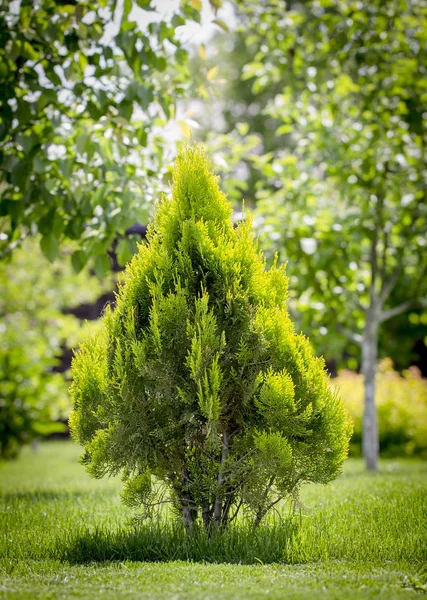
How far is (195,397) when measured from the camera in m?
3.80

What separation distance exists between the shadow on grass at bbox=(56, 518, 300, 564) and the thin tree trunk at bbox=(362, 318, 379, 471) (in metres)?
5.40

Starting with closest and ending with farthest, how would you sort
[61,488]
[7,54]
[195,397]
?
[195,397] → [7,54] → [61,488]

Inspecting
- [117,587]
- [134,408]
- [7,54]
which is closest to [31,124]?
[7,54]

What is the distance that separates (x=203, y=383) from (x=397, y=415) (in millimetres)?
9751

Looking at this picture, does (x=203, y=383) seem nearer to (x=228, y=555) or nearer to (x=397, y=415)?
(x=228, y=555)

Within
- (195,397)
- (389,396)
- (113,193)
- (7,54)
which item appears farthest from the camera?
(389,396)

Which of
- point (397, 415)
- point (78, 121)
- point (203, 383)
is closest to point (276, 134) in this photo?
point (78, 121)

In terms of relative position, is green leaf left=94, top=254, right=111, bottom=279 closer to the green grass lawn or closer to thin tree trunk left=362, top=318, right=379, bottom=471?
the green grass lawn

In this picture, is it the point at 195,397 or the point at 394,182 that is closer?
the point at 195,397

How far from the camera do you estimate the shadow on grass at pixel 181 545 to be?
3.64 meters

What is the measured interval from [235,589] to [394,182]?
268 inches

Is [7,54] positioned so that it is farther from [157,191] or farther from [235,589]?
[235,589]

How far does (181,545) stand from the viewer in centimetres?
377

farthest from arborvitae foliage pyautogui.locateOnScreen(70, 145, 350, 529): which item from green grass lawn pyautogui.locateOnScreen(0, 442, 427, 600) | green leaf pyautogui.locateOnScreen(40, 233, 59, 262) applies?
green leaf pyautogui.locateOnScreen(40, 233, 59, 262)
